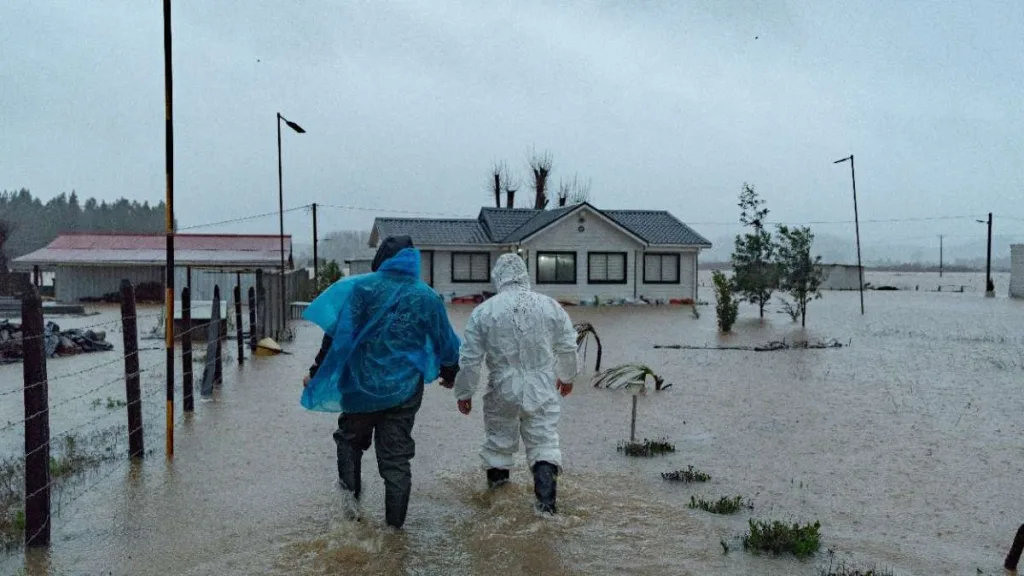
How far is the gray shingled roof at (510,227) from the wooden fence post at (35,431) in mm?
27226

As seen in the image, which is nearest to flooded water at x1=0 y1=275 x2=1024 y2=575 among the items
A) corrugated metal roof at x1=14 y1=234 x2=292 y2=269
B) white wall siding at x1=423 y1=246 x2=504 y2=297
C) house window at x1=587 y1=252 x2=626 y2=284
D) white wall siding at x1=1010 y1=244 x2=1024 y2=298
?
house window at x1=587 y1=252 x2=626 y2=284

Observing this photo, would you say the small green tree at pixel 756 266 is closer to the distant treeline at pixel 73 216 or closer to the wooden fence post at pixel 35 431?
the wooden fence post at pixel 35 431

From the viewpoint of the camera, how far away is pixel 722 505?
5.39 m

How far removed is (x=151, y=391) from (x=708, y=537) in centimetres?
794

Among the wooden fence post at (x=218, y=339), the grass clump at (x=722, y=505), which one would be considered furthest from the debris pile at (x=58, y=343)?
the grass clump at (x=722, y=505)

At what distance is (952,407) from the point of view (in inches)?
373

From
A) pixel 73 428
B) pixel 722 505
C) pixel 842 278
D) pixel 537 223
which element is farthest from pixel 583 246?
pixel 722 505

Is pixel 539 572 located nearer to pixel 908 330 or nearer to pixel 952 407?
pixel 952 407

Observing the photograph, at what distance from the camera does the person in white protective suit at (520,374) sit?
5160 millimetres

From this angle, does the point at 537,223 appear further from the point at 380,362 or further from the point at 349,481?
the point at 380,362

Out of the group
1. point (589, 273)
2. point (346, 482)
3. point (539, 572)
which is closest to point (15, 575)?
point (346, 482)

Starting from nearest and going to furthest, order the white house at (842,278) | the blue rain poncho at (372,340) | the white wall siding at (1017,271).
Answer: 1. the blue rain poncho at (372,340)
2. the white wall siding at (1017,271)
3. the white house at (842,278)

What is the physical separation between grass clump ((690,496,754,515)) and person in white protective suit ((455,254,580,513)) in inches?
40.3

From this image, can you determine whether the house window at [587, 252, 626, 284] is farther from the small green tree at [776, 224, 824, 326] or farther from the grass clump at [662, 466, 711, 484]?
the grass clump at [662, 466, 711, 484]
